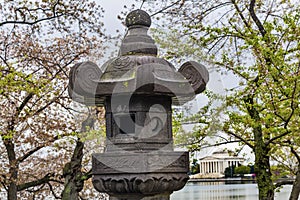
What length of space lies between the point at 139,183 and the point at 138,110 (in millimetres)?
766

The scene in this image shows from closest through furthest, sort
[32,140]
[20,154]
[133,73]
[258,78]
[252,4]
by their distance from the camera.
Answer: [133,73]
[258,78]
[252,4]
[32,140]
[20,154]

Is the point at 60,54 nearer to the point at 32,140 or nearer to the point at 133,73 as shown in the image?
the point at 32,140

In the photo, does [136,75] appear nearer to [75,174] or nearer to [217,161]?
[217,161]

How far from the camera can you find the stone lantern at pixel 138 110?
394 centimetres

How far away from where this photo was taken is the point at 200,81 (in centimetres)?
423

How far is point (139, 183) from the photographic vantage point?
153 inches

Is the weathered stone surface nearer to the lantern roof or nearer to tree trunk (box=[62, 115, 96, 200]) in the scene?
the lantern roof

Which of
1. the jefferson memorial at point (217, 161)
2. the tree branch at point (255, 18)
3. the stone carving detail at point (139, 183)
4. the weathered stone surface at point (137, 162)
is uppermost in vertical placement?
the tree branch at point (255, 18)

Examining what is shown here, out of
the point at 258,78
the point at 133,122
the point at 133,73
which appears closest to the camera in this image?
the point at 133,73

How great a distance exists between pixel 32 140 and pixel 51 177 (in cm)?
129

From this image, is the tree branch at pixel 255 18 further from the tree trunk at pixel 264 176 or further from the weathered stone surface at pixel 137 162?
the weathered stone surface at pixel 137 162

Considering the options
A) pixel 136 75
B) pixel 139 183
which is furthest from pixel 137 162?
pixel 136 75

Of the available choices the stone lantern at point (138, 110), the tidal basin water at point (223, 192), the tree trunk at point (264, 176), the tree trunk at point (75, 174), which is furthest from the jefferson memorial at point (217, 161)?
the tidal basin water at point (223, 192)

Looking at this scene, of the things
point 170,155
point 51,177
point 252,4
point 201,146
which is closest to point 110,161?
point 170,155
